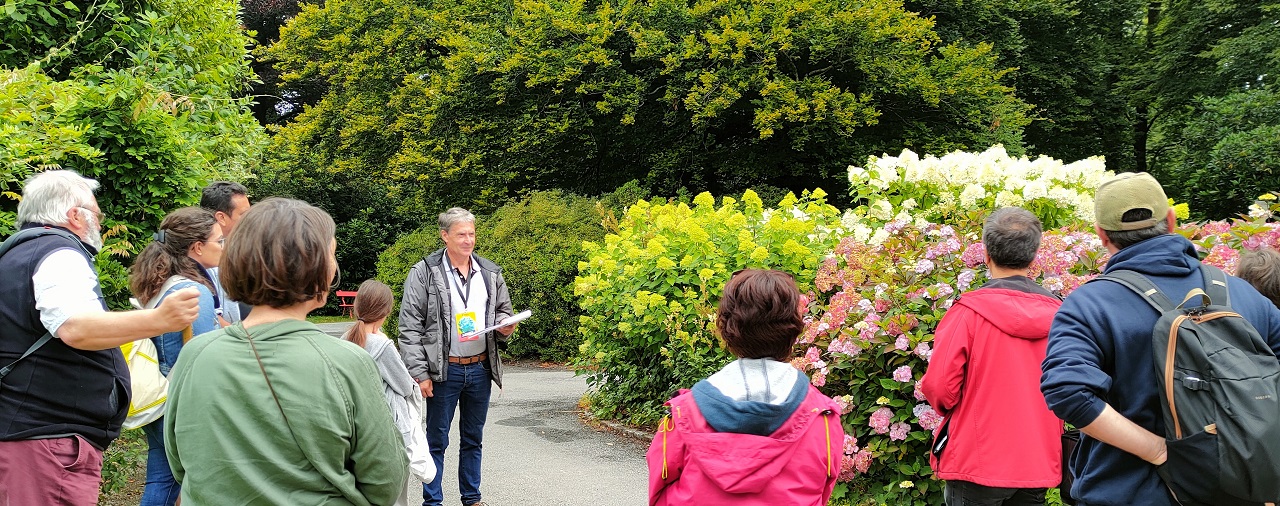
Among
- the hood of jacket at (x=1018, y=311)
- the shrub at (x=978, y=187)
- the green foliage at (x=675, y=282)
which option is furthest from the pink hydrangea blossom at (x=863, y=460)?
the green foliage at (x=675, y=282)

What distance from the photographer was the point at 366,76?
17.7m

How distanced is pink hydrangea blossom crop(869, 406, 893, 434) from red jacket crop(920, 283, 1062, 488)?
132cm

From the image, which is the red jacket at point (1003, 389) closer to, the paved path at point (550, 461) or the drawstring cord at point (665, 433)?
the drawstring cord at point (665, 433)

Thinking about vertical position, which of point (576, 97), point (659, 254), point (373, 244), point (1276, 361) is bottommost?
point (373, 244)

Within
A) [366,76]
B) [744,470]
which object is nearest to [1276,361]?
[744,470]

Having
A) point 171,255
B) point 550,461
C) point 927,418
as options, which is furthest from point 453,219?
point 927,418

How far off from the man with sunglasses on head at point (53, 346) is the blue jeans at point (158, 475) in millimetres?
789

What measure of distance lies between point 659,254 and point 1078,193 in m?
3.41

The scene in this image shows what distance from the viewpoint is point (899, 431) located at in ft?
15.8

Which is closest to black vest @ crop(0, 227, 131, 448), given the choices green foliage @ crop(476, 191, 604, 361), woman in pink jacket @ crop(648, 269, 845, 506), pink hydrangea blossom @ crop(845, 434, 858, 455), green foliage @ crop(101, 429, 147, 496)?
green foliage @ crop(101, 429, 147, 496)

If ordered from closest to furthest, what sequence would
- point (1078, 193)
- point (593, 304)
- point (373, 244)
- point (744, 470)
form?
point (744, 470)
point (1078, 193)
point (593, 304)
point (373, 244)

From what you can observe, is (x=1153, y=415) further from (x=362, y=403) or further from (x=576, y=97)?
(x=576, y=97)

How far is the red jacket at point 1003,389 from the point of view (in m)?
3.42

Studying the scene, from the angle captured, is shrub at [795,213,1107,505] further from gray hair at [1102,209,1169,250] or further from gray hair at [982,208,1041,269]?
gray hair at [1102,209,1169,250]
